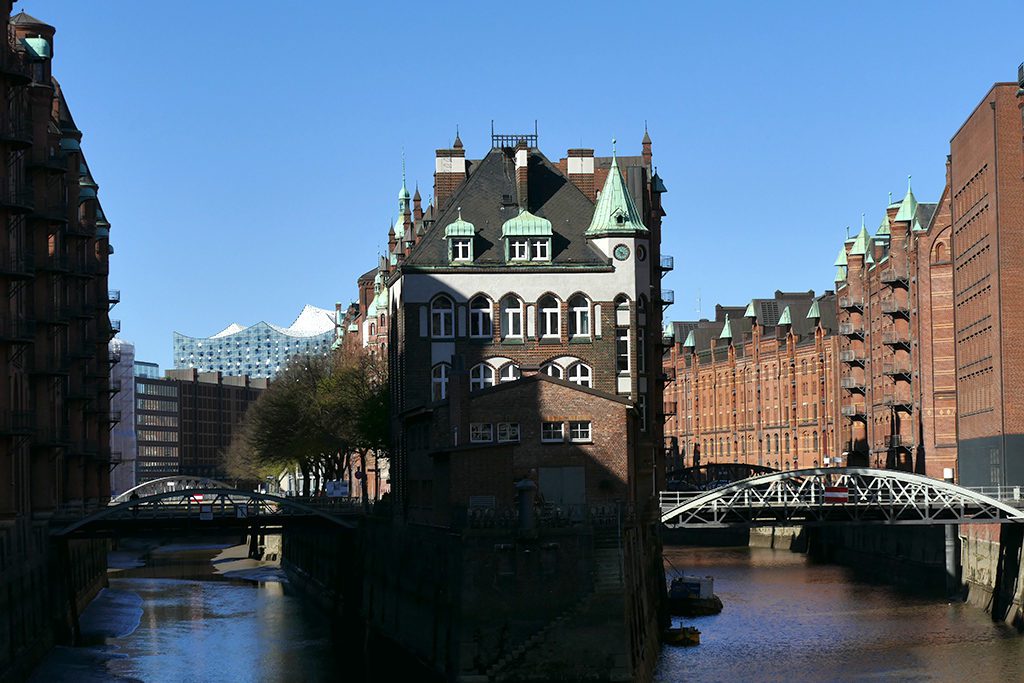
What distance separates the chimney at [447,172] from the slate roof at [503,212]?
4.22ft

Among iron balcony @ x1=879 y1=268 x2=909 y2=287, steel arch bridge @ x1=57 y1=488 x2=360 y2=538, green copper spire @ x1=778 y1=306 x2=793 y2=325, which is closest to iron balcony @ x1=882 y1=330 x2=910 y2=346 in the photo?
iron balcony @ x1=879 y1=268 x2=909 y2=287

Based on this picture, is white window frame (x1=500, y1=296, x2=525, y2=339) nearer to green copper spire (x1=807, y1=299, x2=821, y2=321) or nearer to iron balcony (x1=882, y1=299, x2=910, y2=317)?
iron balcony (x1=882, y1=299, x2=910, y2=317)

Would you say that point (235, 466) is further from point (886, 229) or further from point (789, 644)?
point (789, 644)

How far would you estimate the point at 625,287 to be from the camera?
83.9 meters

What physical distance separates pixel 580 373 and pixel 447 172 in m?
14.2

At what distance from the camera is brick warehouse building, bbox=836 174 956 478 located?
11819cm

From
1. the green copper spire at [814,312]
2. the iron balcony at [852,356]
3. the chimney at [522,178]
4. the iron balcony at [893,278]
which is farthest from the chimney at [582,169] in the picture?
the green copper spire at [814,312]

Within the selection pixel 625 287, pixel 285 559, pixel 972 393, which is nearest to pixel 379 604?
pixel 625 287

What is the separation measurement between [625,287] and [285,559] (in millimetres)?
64749

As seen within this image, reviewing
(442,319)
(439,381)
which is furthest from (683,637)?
(442,319)

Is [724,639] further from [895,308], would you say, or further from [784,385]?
[784,385]

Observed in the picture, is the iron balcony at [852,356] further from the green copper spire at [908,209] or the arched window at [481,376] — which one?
the arched window at [481,376]

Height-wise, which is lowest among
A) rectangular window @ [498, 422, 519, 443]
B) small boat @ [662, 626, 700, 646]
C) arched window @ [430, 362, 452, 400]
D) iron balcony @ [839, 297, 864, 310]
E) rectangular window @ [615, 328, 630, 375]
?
small boat @ [662, 626, 700, 646]

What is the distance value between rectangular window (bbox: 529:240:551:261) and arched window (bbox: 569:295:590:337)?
238cm
